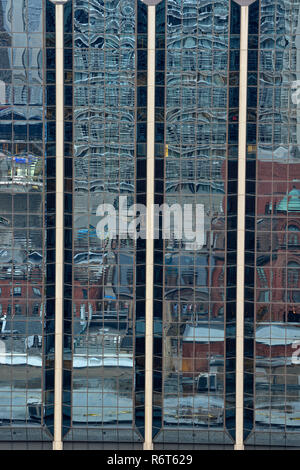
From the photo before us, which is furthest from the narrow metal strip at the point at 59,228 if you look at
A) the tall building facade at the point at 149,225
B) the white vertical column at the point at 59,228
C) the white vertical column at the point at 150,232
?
the white vertical column at the point at 150,232

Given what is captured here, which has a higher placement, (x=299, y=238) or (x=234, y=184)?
(x=234, y=184)

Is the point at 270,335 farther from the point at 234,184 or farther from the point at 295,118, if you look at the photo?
the point at 295,118

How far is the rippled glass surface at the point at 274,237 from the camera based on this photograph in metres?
38.4

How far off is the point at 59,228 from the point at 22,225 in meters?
2.11

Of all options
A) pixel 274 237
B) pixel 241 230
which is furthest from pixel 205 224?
pixel 274 237

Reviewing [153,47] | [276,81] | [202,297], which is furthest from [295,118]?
[202,297]

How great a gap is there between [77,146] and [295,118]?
12382 millimetres

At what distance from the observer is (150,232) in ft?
129

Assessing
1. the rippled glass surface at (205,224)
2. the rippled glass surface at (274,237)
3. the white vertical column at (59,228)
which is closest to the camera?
the rippled glass surface at (274,237)

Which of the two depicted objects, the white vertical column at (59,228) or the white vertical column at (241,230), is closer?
the white vertical column at (241,230)

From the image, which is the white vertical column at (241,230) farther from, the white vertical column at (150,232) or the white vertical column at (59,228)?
the white vertical column at (59,228)

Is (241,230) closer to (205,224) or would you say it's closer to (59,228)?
(205,224)

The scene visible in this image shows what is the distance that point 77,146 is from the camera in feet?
128

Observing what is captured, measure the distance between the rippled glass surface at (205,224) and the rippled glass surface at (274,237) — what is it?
1.68m
